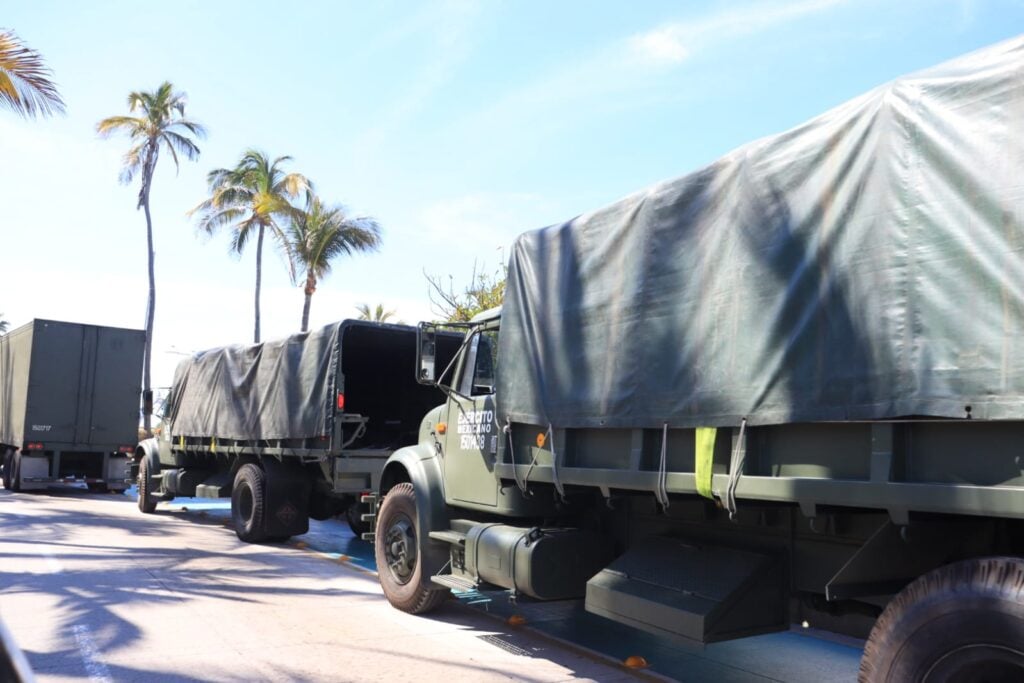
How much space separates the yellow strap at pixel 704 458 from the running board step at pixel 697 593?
614mm

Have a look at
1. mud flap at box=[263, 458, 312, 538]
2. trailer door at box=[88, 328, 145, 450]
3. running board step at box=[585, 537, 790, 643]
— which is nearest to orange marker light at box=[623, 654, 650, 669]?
running board step at box=[585, 537, 790, 643]

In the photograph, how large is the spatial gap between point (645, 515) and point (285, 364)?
6840 mm

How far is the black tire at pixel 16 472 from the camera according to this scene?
60.2 ft

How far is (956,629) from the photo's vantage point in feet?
10.4

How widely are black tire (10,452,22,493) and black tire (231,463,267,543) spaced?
9351mm

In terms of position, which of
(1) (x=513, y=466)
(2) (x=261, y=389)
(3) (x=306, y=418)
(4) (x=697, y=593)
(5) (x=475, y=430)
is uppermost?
(2) (x=261, y=389)

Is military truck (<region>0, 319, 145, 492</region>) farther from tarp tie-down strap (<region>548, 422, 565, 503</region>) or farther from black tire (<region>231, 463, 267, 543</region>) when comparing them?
tarp tie-down strap (<region>548, 422, 565, 503</region>)

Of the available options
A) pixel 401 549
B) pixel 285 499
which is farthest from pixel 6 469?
pixel 401 549

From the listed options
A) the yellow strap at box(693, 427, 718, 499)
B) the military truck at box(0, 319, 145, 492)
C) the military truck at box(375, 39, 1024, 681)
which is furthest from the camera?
the military truck at box(0, 319, 145, 492)

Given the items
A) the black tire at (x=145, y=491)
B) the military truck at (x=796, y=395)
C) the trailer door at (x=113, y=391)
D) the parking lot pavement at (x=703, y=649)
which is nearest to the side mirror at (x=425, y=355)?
the military truck at (x=796, y=395)

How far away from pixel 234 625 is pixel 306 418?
4078mm

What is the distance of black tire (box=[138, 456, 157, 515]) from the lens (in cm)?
1520

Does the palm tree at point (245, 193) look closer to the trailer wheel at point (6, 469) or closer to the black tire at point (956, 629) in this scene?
the trailer wheel at point (6, 469)

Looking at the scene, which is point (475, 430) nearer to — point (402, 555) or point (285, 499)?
point (402, 555)
